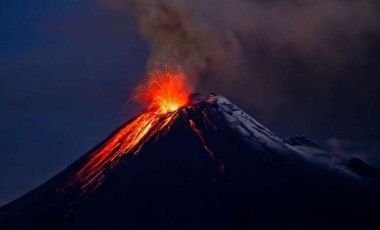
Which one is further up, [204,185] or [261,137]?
[261,137]

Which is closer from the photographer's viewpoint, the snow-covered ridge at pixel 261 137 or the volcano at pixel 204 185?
the volcano at pixel 204 185

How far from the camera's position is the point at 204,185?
40469mm

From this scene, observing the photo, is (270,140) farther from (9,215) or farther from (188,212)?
(9,215)

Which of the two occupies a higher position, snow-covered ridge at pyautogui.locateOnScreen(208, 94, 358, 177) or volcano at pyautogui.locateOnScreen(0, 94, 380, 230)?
snow-covered ridge at pyautogui.locateOnScreen(208, 94, 358, 177)

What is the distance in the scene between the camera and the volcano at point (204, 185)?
38.0 metres

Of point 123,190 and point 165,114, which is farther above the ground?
point 165,114

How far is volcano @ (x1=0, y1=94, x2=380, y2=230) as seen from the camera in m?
38.0

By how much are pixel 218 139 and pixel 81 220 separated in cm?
1215

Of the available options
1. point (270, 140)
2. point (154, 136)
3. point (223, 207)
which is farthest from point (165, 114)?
point (223, 207)

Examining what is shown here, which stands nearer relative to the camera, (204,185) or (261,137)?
(204,185)

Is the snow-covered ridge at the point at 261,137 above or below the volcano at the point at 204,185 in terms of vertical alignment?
above

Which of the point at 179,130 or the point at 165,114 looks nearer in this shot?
the point at 179,130

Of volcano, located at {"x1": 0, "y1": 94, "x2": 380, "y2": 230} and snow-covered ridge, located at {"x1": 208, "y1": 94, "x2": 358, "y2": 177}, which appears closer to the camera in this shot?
volcano, located at {"x1": 0, "y1": 94, "x2": 380, "y2": 230}

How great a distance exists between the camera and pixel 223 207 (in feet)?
127
